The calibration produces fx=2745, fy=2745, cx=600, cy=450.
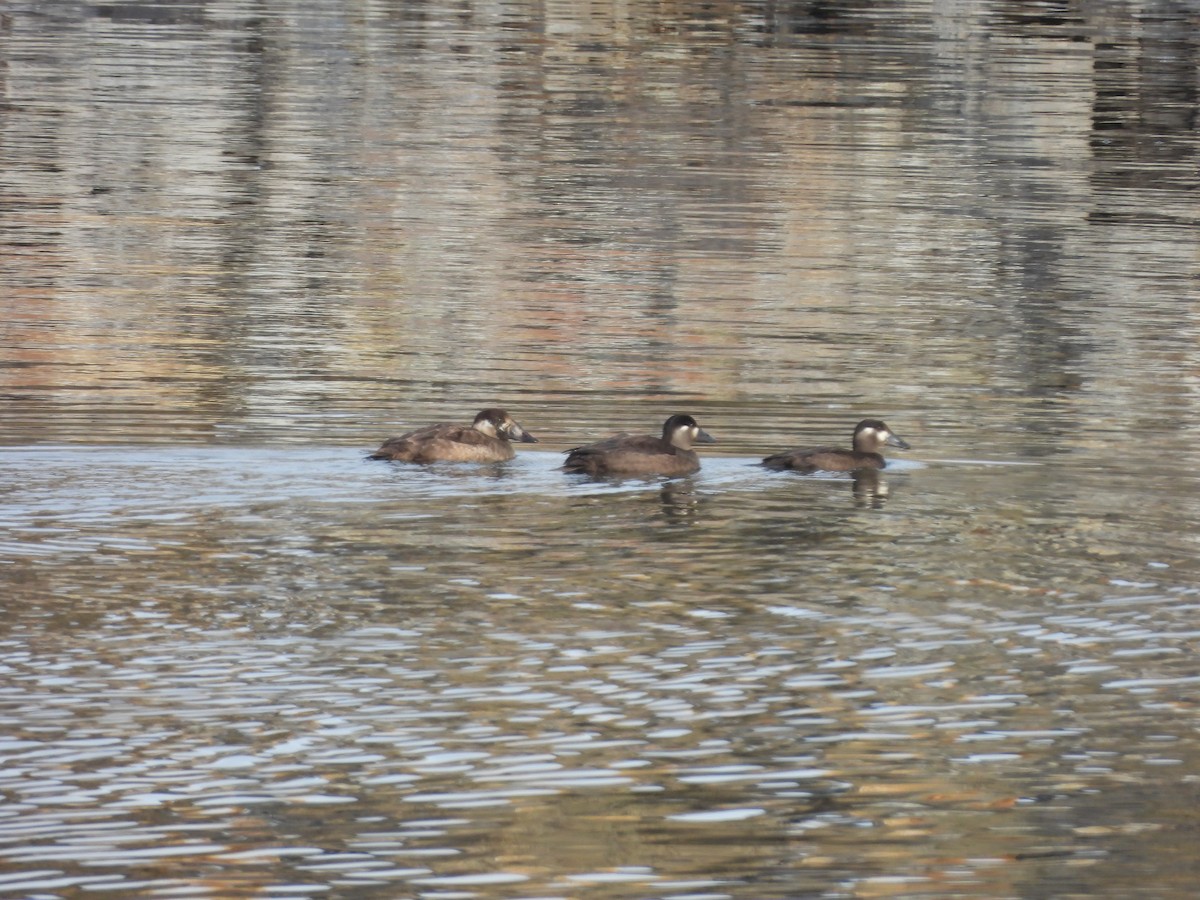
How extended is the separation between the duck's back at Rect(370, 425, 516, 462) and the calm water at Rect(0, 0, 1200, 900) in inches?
7.8

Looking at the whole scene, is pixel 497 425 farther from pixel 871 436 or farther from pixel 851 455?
pixel 871 436

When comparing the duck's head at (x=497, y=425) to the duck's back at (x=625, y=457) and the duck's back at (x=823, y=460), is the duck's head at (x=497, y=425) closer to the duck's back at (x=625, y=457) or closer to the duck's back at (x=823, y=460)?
the duck's back at (x=625, y=457)

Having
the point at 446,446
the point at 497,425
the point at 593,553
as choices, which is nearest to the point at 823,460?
the point at 497,425

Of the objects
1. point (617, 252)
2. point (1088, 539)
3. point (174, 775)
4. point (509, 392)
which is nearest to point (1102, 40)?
point (617, 252)

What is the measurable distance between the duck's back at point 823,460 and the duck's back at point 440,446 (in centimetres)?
187

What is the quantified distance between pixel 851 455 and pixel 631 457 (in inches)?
59.1

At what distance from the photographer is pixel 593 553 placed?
15.3 meters

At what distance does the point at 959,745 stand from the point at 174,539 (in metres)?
5.27

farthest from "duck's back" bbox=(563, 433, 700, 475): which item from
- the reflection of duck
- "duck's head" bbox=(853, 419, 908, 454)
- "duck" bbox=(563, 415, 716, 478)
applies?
"duck's head" bbox=(853, 419, 908, 454)

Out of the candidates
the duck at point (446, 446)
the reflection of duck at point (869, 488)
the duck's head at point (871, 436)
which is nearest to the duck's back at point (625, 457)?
the duck at point (446, 446)

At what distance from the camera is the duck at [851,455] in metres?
17.7

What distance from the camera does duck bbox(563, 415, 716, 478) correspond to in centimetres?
1741

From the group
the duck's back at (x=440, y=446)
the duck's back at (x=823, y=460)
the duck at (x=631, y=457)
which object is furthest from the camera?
the duck's back at (x=823, y=460)

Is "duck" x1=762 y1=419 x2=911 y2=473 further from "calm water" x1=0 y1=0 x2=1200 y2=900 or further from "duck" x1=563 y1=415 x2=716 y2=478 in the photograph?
"duck" x1=563 y1=415 x2=716 y2=478
